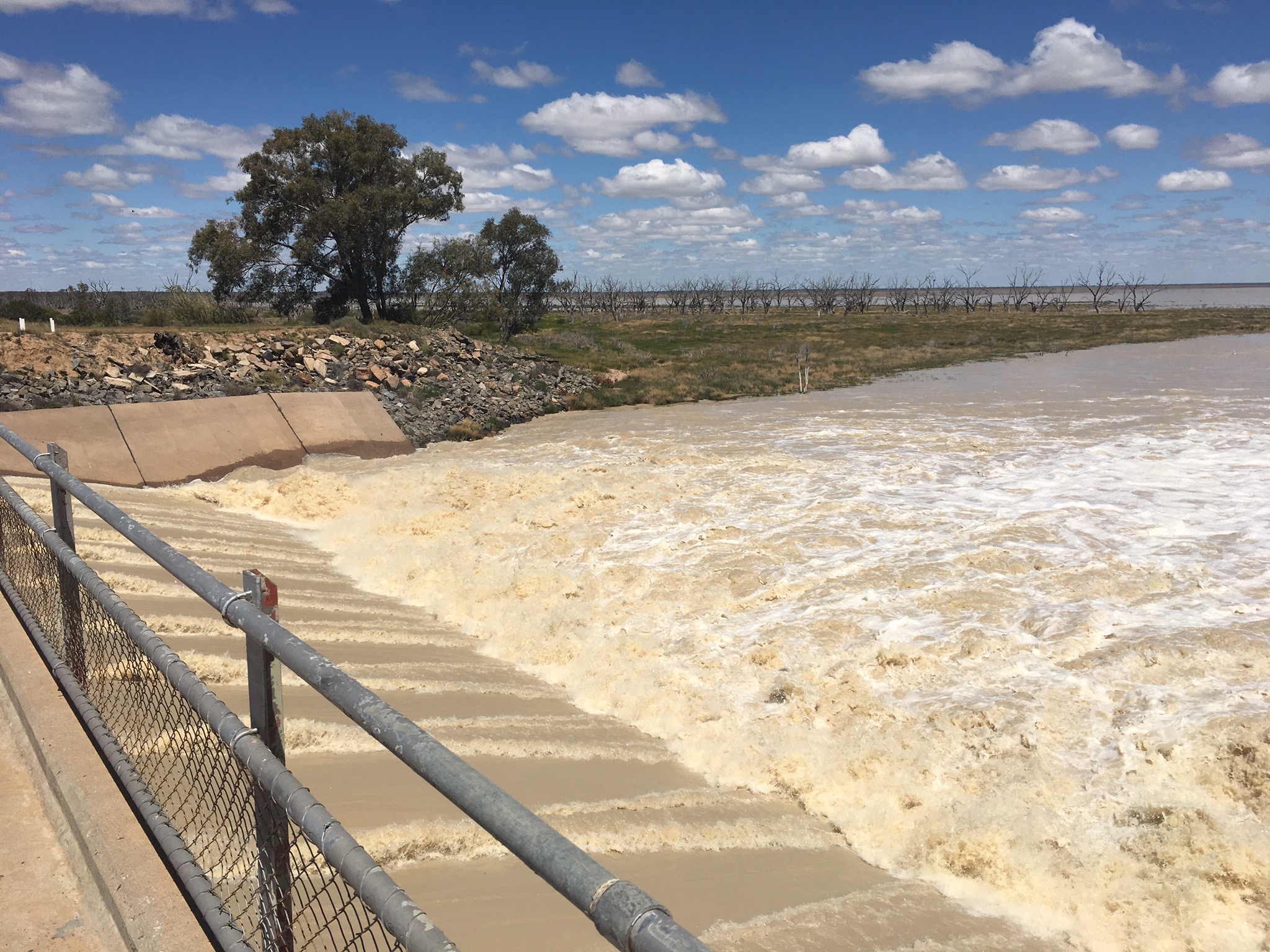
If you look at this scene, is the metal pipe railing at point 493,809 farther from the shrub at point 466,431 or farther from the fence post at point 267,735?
the shrub at point 466,431

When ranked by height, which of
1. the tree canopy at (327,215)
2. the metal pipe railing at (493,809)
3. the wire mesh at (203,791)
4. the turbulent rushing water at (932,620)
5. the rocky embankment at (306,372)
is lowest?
the turbulent rushing water at (932,620)

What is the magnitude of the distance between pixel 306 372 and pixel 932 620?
1676 cm

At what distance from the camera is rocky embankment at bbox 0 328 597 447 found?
1698 centimetres

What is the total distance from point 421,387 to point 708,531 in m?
13.2

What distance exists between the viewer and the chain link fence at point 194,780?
93.0 inches

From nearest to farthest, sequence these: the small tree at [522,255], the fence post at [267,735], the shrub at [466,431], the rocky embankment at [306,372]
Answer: the fence post at [267,735] < the rocky embankment at [306,372] < the shrub at [466,431] < the small tree at [522,255]

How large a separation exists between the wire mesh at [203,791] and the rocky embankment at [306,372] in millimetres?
12743

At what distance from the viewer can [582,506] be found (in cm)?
1284

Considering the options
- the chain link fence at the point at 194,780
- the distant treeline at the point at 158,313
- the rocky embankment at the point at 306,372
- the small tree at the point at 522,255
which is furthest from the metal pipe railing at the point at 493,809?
the small tree at the point at 522,255

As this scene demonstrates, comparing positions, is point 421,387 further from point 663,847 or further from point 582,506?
point 663,847

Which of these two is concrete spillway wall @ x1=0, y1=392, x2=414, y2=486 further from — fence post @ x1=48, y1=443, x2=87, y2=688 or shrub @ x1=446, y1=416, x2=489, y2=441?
A: fence post @ x1=48, y1=443, x2=87, y2=688

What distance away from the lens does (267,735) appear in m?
2.35

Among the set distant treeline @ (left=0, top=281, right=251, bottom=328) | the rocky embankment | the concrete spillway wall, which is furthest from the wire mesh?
distant treeline @ (left=0, top=281, right=251, bottom=328)

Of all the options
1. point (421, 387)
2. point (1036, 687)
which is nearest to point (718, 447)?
point (421, 387)
